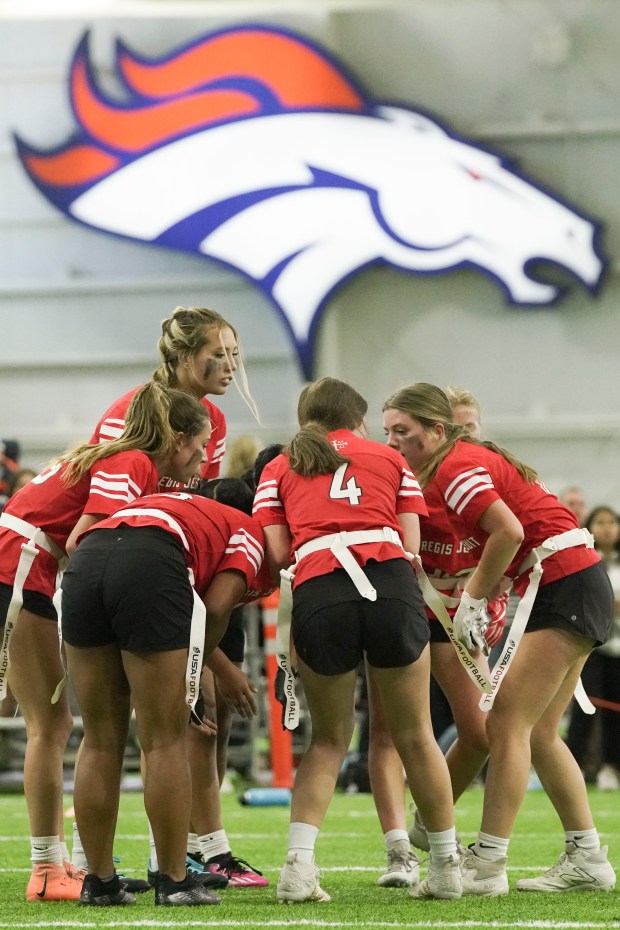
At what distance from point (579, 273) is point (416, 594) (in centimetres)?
1064


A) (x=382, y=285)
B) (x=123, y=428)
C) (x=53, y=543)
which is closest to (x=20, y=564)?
(x=53, y=543)

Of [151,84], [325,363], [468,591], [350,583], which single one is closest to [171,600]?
[350,583]

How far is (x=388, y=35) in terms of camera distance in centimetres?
1435

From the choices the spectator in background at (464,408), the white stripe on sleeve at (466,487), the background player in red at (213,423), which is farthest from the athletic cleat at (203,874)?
the spectator in background at (464,408)

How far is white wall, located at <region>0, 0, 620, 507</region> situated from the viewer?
14.2 m

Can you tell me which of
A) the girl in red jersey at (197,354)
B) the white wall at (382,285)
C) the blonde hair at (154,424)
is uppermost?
the white wall at (382,285)

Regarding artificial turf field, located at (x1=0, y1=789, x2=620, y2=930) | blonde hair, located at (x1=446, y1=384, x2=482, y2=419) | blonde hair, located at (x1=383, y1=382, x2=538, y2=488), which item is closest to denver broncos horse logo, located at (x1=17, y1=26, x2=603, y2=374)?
artificial turf field, located at (x1=0, y1=789, x2=620, y2=930)

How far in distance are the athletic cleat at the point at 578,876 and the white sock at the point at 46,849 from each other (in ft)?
4.78

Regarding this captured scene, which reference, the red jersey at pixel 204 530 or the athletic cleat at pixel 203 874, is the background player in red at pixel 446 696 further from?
the red jersey at pixel 204 530

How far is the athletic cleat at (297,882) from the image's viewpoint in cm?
395

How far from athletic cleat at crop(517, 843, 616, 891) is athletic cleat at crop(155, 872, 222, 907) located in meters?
1.08

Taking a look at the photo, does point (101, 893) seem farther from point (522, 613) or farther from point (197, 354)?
point (197, 354)

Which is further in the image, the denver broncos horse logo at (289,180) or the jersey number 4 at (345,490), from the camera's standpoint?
the denver broncos horse logo at (289,180)

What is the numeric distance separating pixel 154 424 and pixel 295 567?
1.99ft
